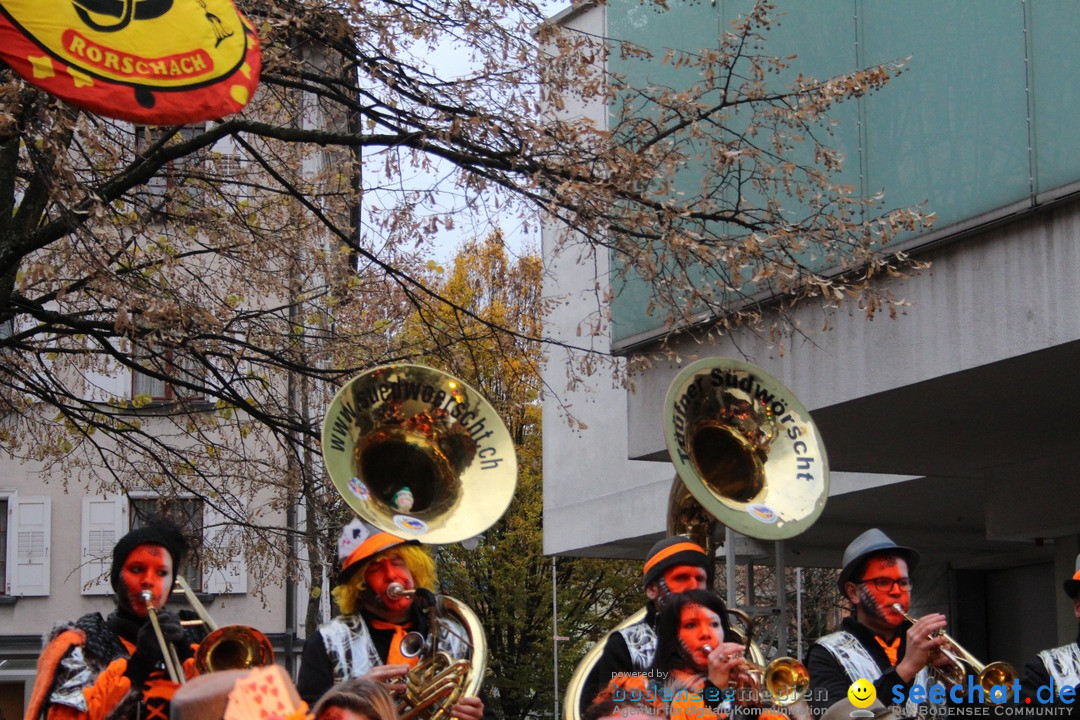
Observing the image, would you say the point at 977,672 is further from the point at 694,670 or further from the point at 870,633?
the point at 694,670

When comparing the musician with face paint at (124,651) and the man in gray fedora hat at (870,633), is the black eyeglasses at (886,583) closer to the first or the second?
the man in gray fedora hat at (870,633)

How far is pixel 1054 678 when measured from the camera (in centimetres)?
589

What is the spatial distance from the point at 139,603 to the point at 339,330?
20.0 ft

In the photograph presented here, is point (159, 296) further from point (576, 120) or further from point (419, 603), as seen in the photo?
point (419, 603)

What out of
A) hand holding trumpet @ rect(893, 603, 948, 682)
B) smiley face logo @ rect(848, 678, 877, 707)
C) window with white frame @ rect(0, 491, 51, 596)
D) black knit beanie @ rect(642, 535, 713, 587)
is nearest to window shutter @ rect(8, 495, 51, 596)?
window with white frame @ rect(0, 491, 51, 596)

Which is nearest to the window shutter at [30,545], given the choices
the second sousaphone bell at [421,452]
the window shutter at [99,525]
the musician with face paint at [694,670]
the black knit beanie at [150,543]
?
the window shutter at [99,525]

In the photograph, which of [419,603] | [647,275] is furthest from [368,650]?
[647,275]

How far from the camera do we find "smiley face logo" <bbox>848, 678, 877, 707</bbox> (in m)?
5.49

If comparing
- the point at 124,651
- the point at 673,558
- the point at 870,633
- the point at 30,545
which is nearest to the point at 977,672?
the point at 870,633

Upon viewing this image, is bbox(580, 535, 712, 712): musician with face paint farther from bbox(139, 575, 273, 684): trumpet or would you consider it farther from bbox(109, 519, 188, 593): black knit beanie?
bbox(109, 519, 188, 593): black knit beanie

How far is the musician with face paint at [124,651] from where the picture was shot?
5746mm

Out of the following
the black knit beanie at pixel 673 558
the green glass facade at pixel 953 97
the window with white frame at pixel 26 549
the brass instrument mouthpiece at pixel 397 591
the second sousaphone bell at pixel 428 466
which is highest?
the green glass facade at pixel 953 97

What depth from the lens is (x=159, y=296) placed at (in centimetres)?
979

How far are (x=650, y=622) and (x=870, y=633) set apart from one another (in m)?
0.93
